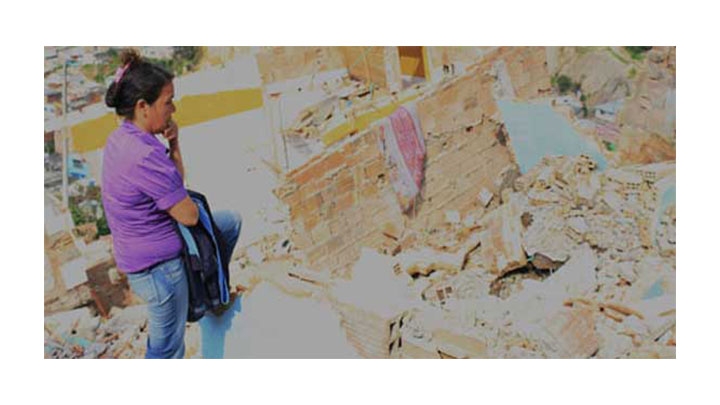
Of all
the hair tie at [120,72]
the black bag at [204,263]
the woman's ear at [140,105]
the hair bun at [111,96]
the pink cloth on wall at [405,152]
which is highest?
the hair tie at [120,72]

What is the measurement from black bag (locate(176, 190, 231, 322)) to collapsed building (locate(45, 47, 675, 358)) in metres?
0.10

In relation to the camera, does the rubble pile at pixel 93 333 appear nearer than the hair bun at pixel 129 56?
No

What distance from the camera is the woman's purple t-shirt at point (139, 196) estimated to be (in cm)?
649

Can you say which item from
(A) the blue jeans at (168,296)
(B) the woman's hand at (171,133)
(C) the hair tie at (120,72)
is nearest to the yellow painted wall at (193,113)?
(B) the woman's hand at (171,133)

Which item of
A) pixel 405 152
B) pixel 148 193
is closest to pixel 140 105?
pixel 148 193

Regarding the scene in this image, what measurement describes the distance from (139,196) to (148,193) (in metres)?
0.06

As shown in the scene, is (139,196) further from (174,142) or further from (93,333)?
(93,333)

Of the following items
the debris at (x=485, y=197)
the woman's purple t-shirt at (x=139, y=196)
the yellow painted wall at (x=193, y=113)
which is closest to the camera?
the woman's purple t-shirt at (x=139, y=196)

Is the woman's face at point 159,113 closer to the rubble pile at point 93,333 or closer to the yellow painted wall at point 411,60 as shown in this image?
the rubble pile at point 93,333

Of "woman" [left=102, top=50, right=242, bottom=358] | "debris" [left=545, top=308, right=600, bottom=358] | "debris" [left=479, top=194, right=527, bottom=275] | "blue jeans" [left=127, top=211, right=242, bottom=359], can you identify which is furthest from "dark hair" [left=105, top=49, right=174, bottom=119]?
"debris" [left=545, top=308, right=600, bottom=358]

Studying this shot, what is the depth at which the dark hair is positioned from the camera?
6.57m

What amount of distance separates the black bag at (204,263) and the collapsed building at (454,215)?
0.33ft

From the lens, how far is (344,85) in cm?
664
